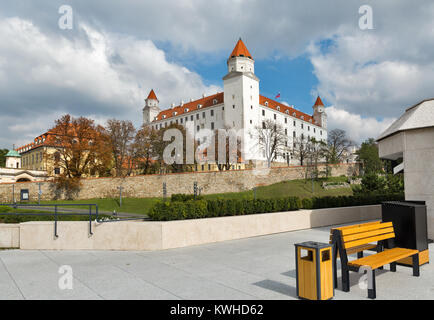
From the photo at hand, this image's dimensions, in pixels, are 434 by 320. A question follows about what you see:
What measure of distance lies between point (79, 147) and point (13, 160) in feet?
183

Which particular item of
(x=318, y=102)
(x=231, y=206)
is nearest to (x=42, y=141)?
(x=231, y=206)

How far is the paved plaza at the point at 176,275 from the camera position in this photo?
5.12 meters

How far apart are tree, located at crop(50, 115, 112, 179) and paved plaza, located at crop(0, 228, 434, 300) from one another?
43462mm

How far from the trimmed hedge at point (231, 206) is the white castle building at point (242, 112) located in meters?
55.7

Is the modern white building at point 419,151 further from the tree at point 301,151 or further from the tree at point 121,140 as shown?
the tree at point 301,151

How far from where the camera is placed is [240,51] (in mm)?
76562

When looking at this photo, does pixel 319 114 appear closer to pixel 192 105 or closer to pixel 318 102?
pixel 318 102

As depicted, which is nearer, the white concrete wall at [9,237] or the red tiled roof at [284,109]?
the white concrete wall at [9,237]

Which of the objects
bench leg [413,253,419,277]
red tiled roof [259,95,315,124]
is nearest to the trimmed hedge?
bench leg [413,253,419,277]

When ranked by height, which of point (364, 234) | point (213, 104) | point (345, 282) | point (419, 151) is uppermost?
point (213, 104)

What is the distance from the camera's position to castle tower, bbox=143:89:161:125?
344 feet

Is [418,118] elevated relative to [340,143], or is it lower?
lower

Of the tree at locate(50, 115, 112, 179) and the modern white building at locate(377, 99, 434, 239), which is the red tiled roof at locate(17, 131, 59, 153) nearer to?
the tree at locate(50, 115, 112, 179)

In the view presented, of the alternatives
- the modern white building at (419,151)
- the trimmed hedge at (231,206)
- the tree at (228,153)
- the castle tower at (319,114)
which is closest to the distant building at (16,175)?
the tree at (228,153)
